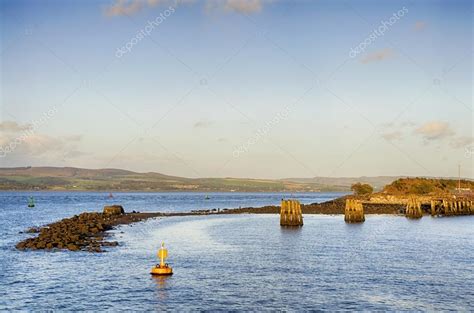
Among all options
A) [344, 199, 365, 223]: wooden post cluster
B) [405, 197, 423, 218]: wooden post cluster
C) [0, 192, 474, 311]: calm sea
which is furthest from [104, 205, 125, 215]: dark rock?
[405, 197, 423, 218]: wooden post cluster

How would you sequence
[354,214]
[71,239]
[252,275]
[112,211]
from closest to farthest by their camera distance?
[252,275], [71,239], [354,214], [112,211]

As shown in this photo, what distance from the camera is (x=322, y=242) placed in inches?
2603

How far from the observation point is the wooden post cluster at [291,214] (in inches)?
3499

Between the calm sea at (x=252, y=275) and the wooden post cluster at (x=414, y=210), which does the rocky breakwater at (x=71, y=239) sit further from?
the wooden post cluster at (x=414, y=210)

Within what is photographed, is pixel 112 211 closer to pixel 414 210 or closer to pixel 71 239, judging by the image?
pixel 71 239

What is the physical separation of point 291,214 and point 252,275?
4649 cm

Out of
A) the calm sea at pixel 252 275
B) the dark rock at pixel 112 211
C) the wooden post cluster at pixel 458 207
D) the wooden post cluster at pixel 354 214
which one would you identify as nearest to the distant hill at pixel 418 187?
the wooden post cluster at pixel 458 207

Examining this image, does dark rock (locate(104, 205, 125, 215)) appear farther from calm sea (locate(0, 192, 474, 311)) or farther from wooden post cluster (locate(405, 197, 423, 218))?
wooden post cluster (locate(405, 197, 423, 218))

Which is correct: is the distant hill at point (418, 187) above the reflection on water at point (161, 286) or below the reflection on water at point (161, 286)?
above

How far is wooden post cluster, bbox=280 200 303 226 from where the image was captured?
88.9 m

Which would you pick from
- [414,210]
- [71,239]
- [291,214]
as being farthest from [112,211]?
[414,210]

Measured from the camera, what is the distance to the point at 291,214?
88750mm

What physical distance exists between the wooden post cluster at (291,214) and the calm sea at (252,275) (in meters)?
16.7

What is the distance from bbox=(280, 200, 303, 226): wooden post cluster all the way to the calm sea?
16.7 metres
